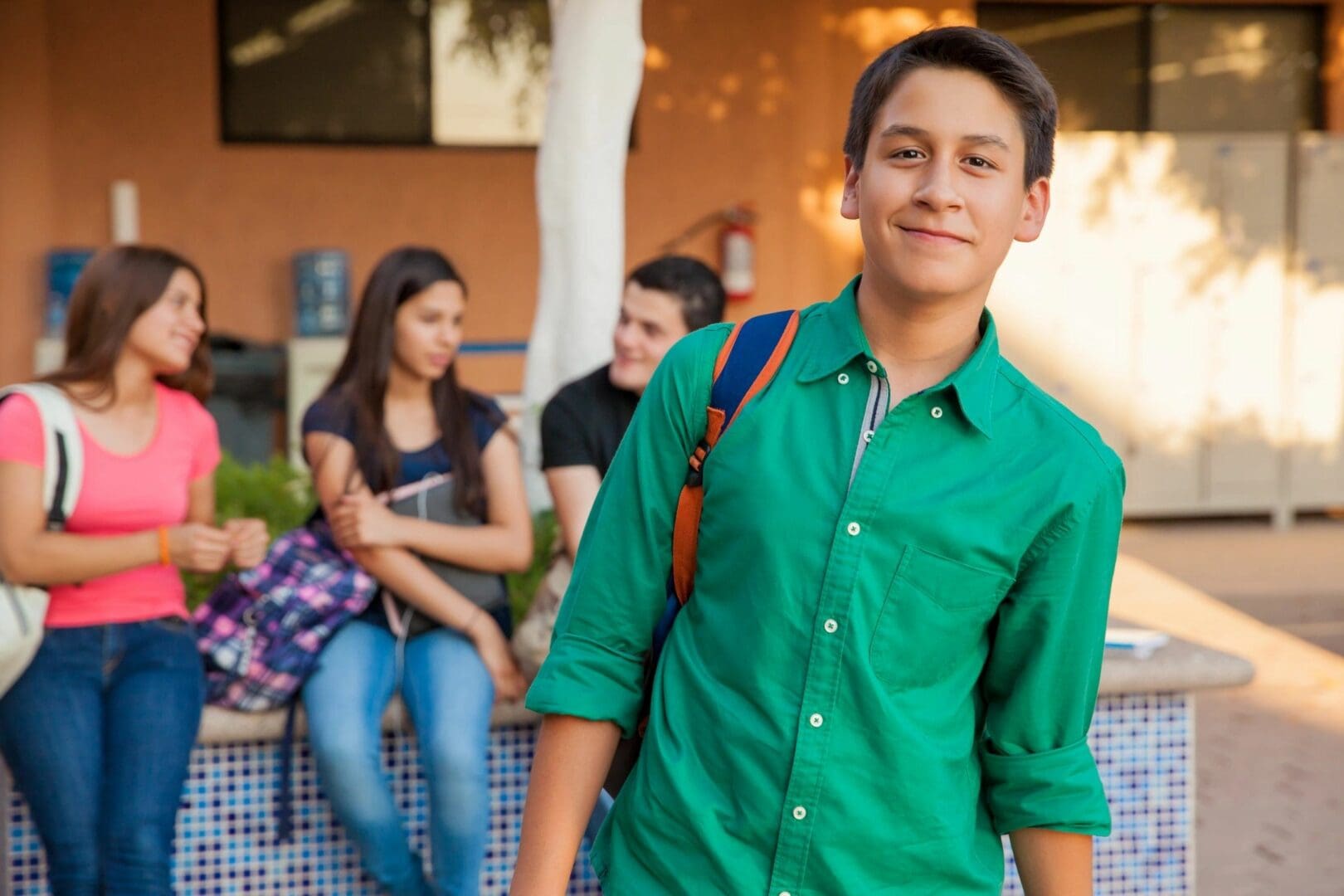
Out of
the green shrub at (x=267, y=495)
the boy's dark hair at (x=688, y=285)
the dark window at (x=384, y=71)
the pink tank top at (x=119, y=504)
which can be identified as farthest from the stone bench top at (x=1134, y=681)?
the dark window at (x=384, y=71)

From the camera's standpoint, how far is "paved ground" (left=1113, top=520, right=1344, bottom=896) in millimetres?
4836

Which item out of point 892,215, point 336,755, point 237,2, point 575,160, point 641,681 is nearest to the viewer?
point 892,215

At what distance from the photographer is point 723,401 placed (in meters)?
1.75

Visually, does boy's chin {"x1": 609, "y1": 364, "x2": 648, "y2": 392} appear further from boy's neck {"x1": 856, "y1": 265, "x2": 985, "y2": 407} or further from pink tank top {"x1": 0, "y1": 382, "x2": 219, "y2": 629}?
boy's neck {"x1": 856, "y1": 265, "x2": 985, "y2": 407}

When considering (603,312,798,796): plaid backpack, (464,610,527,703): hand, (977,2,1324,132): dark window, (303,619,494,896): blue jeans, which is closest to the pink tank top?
(303,619,494,896): blue jeans

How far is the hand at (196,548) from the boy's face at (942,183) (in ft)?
7.14

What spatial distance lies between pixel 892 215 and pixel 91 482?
2386 millimetres

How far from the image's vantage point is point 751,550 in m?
1.70

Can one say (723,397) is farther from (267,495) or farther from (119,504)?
(267,495)

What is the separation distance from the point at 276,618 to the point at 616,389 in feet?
3.31

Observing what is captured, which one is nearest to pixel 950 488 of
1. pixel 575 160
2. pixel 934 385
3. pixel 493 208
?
pixel 934 385

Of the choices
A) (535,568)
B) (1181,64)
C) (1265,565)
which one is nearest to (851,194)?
(535,568)

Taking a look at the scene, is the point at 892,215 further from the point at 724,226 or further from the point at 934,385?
the point at 724,226

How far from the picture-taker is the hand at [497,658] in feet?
12.2
